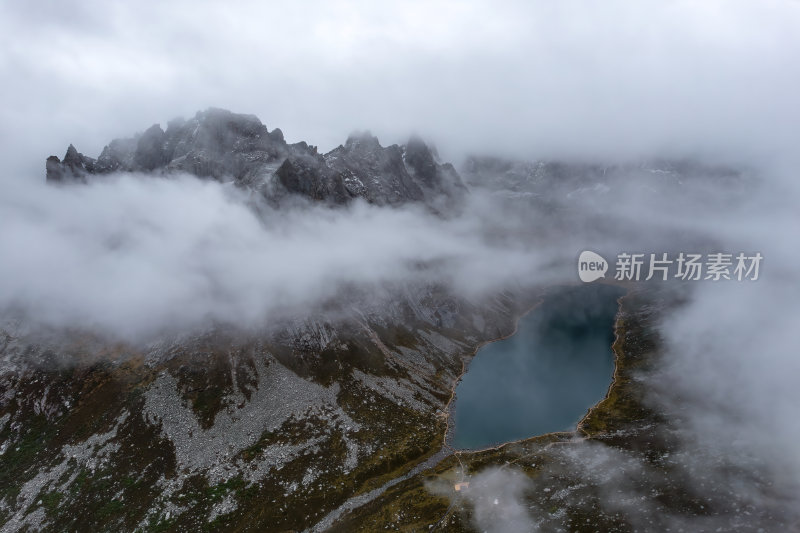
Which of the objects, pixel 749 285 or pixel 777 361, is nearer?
pixel 777 361

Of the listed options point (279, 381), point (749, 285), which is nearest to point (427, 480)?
point (279, 381)

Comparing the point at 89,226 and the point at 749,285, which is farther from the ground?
the point at 89,226

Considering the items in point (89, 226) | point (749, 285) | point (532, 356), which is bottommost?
point (532, 356)

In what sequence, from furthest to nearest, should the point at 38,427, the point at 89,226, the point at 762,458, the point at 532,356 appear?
the point at 89,226 < the point at 532,356 < the point at 38,427 < the point at 762,458

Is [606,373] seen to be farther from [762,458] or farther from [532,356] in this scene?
[762,458]

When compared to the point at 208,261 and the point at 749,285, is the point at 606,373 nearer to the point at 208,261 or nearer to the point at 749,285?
the point at 749,285

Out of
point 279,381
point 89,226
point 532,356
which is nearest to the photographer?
point 279,381

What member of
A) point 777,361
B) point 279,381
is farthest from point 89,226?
point 777,361
